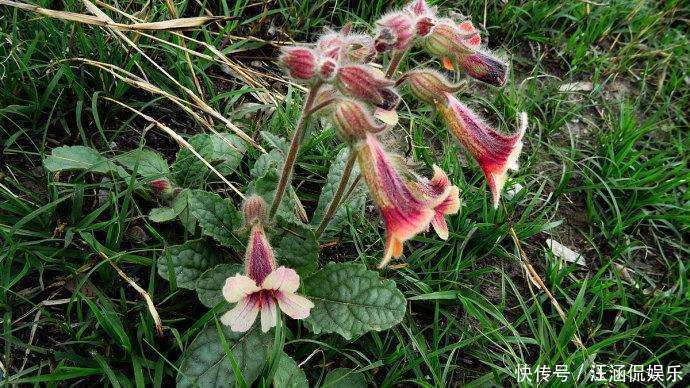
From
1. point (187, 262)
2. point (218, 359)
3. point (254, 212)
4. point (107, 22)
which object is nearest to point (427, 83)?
point (254, 212)

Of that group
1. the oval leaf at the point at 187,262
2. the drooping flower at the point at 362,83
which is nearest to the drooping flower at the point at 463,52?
the drooping flower at the point at 362,83

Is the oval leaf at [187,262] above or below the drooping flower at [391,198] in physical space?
below

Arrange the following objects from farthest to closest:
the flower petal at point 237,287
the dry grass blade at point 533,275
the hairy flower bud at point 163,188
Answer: the dry grass blade at point 533,275 < the hairy flower bud at point 163,188 < the flower petal at point 237,287

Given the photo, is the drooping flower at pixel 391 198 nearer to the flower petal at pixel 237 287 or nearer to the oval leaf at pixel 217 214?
the flower petal at pixel 237 287

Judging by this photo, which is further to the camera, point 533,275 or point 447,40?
point 533,275

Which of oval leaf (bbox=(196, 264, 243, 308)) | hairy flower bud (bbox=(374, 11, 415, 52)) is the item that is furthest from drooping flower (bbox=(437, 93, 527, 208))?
oval leaf (bbox=(196, 264, 243, 308))

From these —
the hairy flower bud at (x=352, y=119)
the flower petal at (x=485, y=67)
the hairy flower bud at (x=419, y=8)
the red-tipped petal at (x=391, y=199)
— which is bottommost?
the red-tipped petal at (x=391, y=199)

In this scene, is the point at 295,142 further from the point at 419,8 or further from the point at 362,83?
the point at 419,8
